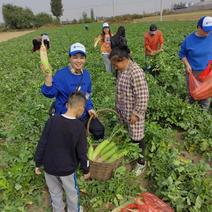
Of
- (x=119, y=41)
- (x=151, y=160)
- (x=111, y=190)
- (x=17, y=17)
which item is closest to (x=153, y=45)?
(x=119, y=41)

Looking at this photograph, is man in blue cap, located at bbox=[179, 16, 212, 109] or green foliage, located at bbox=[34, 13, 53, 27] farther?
green foliage, located at bbox=[34, 13, 53, 27]

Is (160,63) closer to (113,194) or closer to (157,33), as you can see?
(157,33)

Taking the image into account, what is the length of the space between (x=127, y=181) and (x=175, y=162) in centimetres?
63

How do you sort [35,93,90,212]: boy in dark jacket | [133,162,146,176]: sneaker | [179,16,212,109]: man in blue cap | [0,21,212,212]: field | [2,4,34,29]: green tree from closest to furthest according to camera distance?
[35,93,90,212]: boy in dark jacket < [0,21,212,212]: field < [133,162,146,176]: sneaker < [179,16,212,109]: man in blue cap < [2,4,34,29]: green tree

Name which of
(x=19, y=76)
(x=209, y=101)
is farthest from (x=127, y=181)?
(x=19, y=76)

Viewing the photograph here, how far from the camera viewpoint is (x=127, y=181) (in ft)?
13.3

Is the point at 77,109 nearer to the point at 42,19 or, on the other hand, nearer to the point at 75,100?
the point at 75,100

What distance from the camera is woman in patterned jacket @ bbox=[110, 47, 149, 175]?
3.88m

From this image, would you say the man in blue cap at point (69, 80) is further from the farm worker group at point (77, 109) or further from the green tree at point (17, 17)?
the green tree at point (17, 17)

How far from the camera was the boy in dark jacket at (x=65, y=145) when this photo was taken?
3.00 metres

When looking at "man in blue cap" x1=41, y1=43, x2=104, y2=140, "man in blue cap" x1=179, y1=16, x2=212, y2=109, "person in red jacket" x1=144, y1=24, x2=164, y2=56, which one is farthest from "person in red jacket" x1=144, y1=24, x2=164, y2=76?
"man in blue cap" x1=41, y1=43, x2=104, y2=140

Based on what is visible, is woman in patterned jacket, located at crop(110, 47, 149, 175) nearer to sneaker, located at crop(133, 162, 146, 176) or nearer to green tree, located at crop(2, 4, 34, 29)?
sneaker, located at crop(133, 162, 146, 176)

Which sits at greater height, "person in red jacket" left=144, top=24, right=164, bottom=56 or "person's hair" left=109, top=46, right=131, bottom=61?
"person's hair" left=109, top=46, right=131, bottom=61

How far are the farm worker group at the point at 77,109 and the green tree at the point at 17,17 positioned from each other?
74551mm
